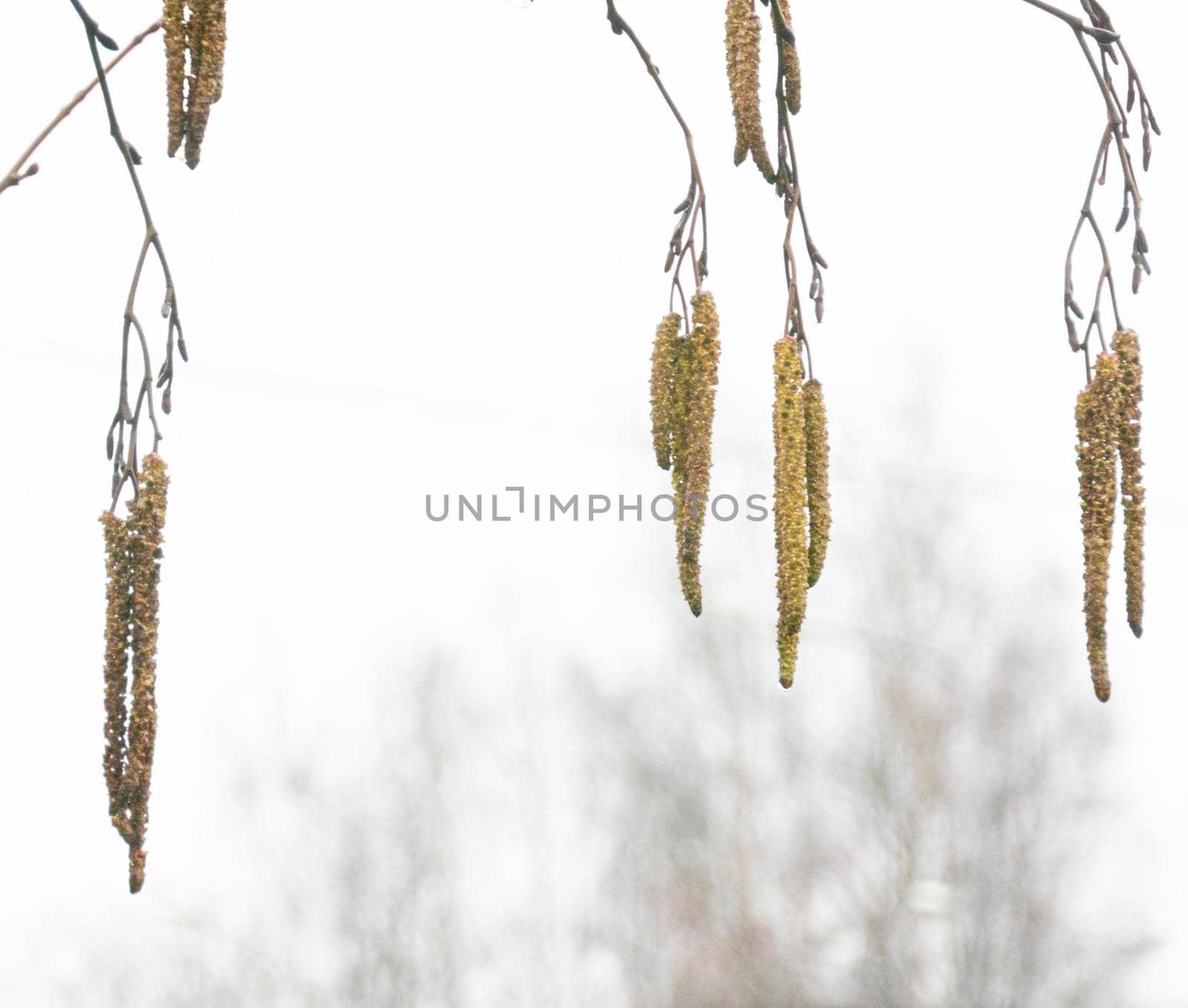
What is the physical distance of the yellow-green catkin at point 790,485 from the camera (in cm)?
37

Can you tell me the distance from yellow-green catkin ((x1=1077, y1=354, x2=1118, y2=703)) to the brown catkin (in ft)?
0.86

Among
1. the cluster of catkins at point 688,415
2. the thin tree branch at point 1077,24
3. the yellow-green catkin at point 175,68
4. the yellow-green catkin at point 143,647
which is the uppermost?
the thin tree branch at point 1077,24

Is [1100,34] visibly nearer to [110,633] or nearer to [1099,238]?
[1099,238]

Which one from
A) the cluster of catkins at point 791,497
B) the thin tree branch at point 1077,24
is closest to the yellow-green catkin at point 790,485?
the cluster of catkins at point 791,497

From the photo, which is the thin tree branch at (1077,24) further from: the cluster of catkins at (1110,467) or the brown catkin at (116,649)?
the brown catkin at (116,649)

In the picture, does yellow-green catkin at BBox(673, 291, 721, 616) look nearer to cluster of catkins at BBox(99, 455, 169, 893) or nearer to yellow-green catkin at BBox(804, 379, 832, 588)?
yellow-green catkin at BBox(804, 379, 832, 588)

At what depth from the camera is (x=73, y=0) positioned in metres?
0.37

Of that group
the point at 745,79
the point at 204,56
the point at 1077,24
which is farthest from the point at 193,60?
the point at 1077,24

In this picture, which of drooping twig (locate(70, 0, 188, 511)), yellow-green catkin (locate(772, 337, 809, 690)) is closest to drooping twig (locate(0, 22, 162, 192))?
drooping twig (locate(70, 0, 188, 511))

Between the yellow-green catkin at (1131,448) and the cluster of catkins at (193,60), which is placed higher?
the cluster of catkins at (193,60)

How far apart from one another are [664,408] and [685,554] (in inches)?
2.8

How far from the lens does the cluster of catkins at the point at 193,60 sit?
12.9 inches

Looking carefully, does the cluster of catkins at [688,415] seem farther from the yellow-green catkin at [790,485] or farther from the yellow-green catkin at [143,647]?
the yellow-green catkin at [143,647]

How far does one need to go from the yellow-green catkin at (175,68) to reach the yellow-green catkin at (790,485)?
0.56 feet
